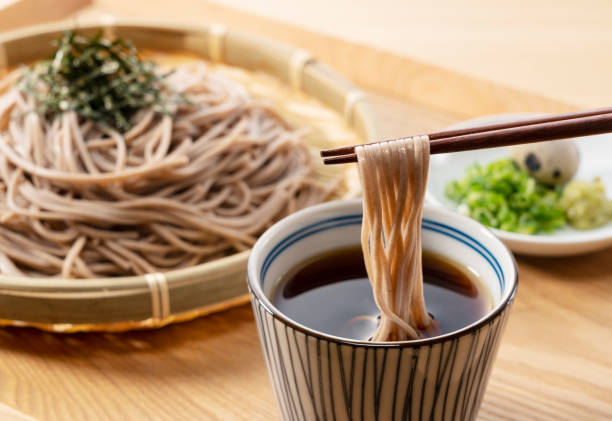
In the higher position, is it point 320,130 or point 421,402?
point 421,402

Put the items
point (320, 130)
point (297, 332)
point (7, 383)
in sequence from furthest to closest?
point (320, 130) → point (7, 383) → point (297, 332)

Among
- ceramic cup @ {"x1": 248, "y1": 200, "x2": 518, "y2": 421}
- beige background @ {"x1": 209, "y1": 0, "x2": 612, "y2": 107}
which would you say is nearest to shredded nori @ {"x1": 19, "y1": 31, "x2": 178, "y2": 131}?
beige background @ {"x1": 209, "y1": 0, "x2": 612, "y2": 107}

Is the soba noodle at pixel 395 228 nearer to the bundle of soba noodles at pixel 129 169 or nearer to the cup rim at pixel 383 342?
the cup rim at pixel 383 342

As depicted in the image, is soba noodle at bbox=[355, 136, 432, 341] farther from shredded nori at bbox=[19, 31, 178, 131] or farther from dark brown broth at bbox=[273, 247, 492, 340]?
shredded nori at bbox=[19, 31, 178, 131]

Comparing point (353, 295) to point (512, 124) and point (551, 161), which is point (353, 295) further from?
point (551, 161)

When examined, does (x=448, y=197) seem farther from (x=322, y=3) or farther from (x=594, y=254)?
(x=322, y=3)

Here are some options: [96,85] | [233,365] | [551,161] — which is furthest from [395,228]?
[96,85]

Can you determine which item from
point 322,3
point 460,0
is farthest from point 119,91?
point 460,0
